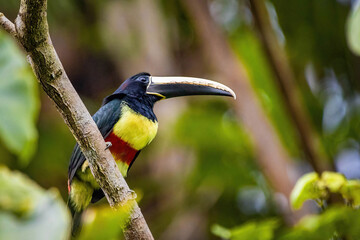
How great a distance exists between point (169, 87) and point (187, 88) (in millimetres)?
104

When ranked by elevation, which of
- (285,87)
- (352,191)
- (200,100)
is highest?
(352,191)

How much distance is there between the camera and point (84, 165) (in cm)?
252

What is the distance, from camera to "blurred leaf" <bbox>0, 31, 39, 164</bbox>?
1.34m

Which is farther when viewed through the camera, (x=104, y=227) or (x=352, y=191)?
(x=352, y=191)

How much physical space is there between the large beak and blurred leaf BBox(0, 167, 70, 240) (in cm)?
166

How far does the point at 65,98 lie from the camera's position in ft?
5.68

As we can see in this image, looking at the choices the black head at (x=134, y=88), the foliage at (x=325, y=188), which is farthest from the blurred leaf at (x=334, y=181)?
the black head at (x=134, y=88)

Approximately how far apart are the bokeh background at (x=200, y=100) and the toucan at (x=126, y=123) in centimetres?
139

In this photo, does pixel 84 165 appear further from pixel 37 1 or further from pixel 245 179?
pixel 245 179

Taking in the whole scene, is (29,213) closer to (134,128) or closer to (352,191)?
(352,191)

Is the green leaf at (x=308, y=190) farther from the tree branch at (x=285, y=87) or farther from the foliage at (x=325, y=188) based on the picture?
the tree branch at (x=285, y=87)

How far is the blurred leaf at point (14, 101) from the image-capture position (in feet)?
4.41

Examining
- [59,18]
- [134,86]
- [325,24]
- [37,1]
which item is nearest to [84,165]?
[134,86]

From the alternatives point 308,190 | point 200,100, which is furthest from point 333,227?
point 200,100
